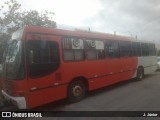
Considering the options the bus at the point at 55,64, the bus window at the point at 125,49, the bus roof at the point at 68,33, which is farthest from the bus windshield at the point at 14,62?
the bus window at the point at 125,49

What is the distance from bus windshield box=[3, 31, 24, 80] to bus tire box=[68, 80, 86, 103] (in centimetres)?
221

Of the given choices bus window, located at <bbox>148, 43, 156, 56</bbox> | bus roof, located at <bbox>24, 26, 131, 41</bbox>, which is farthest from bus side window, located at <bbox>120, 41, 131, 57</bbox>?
bus window, located at <bbox>148, 43, 156, 56</bbox>

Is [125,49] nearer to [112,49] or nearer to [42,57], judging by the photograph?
[112,49]

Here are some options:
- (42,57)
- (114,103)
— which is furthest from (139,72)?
(42,57)

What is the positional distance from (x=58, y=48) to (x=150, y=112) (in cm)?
373

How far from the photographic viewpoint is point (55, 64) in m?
6.51

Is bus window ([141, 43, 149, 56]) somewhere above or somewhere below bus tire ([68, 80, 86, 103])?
above

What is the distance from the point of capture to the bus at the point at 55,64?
5723 millimetres

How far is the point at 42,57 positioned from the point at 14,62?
2.93 ft

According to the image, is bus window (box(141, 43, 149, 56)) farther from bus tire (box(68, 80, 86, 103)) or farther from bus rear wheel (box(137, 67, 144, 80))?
bus tire (box(68, 80, 86, 103))

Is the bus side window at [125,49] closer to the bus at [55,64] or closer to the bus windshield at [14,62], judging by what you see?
the bus at [55,64]

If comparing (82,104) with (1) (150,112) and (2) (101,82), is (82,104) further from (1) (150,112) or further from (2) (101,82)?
(1) (150,112)

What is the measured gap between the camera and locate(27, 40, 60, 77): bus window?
5.86 metres

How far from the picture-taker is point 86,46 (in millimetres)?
7891
